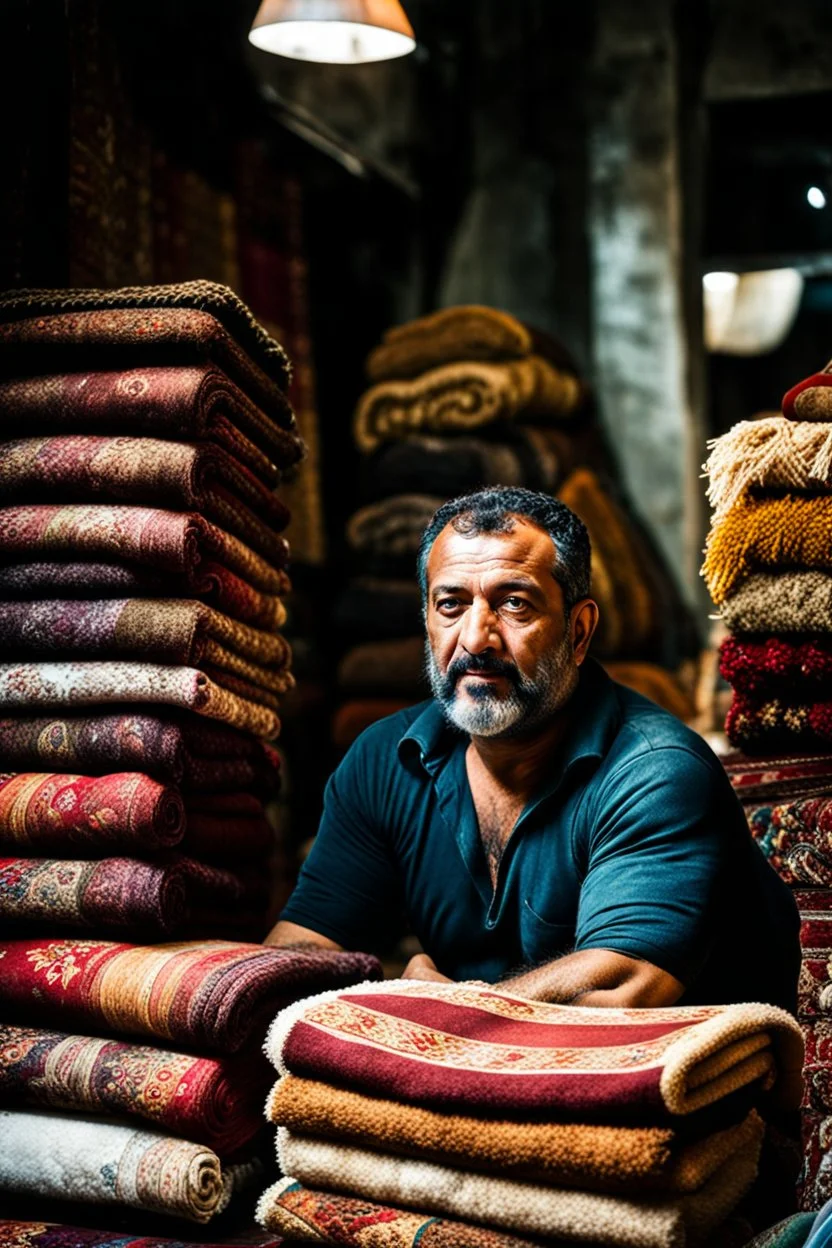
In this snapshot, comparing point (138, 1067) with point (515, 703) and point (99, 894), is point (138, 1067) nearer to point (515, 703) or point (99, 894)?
point (99, 894)

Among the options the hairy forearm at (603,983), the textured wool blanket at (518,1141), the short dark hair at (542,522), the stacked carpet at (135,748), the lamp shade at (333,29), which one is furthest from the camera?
the lamp shade at (333,29)

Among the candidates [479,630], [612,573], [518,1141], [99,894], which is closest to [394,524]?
[612,573]

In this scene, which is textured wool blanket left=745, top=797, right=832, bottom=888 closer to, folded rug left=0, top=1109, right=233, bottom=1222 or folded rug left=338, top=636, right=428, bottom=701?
folded rug left=0, top=1109, right=233, bottom=1222

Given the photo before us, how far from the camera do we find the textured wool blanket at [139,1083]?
2.41m

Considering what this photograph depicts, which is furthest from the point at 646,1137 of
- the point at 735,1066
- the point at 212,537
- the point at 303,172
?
the point at 303,172

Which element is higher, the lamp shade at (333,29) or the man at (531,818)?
the lamp shade at (333,29)

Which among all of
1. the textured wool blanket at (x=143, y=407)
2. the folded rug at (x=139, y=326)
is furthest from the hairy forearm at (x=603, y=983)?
the folded rug at (x=139, y=326)

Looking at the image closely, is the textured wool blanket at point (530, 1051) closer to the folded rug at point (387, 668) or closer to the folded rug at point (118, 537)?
the folded rug at point (118, 537)

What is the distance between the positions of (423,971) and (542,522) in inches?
30.3

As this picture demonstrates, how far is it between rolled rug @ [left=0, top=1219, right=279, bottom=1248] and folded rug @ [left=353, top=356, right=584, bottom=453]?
3.69 meters

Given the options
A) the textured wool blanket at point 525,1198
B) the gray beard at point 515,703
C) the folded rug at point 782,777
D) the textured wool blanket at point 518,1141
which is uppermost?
the gray beard at point 515,703

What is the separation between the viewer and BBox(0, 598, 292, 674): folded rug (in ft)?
8.80

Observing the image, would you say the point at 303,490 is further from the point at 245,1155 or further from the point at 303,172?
the point at 245,1155

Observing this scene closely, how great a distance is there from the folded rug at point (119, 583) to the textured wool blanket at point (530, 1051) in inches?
36.2
